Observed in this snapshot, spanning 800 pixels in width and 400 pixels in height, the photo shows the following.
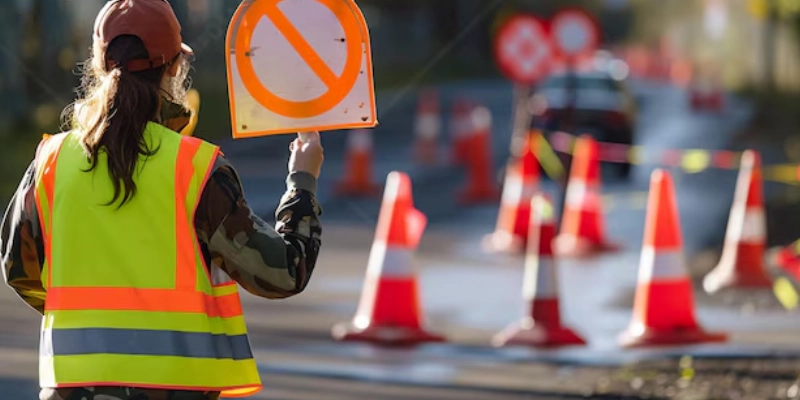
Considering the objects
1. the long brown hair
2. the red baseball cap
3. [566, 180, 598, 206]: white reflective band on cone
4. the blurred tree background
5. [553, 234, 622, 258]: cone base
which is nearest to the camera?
the long brown hair

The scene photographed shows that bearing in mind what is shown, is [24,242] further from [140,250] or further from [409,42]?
[409,42]

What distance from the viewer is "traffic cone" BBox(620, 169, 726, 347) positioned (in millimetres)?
9289

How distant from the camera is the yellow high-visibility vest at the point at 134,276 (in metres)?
3.46

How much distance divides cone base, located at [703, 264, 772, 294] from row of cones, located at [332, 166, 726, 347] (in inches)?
78.3

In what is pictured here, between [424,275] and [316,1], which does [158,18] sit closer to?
[316,1]

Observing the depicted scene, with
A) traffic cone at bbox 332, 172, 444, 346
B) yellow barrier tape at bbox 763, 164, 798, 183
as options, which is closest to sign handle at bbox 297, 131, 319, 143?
traffic cone at bbox 332, 172, 444, 346

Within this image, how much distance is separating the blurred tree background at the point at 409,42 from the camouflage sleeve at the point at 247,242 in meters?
1.93

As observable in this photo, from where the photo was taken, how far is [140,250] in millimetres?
3459

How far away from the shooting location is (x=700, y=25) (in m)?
95.6

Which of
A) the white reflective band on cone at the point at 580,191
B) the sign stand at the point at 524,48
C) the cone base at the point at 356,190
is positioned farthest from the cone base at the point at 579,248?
the sign stand at the point at 524,48

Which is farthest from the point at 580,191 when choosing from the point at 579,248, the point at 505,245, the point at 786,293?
the point at 786,293

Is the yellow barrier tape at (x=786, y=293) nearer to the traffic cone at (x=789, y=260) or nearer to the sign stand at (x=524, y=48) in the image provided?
the traffic cone at (x=789, y=260)

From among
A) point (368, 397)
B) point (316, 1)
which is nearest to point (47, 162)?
point (316, 1)

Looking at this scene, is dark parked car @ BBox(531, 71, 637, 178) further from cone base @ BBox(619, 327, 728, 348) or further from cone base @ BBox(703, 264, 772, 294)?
cone base @ BBox(619, 327, 728, 348)
